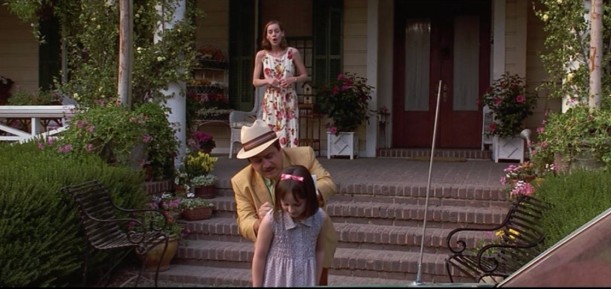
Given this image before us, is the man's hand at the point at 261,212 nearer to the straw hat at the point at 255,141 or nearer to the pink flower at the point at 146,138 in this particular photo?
the straw hat at the point at 255,141

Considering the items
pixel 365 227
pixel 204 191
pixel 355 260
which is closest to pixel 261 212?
pixel 355 260

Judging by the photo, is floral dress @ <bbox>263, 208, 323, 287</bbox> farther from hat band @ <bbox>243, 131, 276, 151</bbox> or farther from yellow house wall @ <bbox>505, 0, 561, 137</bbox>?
yellow house wall @ <bbox>505, 0, 561, 137</bbox>

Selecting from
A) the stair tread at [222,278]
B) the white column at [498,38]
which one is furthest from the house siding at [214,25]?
the stair tread at [222,278]

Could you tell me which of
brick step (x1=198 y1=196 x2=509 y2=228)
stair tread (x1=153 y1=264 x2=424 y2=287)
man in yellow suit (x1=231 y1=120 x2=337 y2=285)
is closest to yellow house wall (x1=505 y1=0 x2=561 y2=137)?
brick step (x1=198 y1=196 x2=509 y2=228)

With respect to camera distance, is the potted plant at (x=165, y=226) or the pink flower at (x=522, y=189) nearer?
the potted plant at (x=165, y=226)

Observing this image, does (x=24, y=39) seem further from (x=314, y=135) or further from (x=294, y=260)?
(x=294, y=260)

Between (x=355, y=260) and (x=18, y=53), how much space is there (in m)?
8.42

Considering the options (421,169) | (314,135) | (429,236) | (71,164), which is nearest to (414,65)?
(314,135)

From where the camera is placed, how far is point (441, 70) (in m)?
11.1

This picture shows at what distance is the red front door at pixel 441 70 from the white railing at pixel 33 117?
5224 millimetres

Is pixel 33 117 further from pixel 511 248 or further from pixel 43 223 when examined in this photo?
pixel 511 248

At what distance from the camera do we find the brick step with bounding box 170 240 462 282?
5914 mm

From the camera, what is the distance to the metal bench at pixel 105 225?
5.35m

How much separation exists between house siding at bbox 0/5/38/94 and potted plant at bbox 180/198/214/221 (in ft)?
20.4
